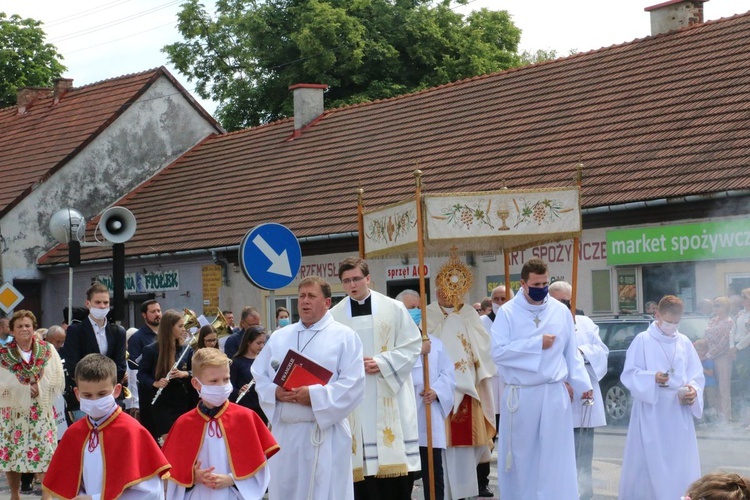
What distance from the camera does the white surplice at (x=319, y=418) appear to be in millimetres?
8109

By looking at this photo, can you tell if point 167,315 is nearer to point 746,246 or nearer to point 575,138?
point 746,246

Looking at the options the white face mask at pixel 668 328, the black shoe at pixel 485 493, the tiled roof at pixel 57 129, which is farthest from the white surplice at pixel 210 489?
the tiled roof at pixel 57 129

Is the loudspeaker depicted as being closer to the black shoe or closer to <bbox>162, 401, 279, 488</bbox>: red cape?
the black shoe

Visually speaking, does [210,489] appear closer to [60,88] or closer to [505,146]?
[505,146]

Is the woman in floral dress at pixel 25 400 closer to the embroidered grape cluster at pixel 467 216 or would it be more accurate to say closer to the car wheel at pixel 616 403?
the embroidered grape cluster at pixel 467 216

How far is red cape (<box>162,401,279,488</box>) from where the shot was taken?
684 centimetres

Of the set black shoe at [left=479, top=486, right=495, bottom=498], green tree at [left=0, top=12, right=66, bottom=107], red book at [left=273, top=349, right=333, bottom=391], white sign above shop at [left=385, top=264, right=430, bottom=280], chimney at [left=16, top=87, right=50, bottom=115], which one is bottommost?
black shoe at [left=479, top=486, right=495, bottom=498]

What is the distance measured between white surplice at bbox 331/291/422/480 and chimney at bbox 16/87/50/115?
32.6 metres

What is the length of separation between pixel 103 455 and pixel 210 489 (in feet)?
2.25

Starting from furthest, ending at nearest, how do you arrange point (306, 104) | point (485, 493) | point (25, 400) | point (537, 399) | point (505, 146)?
point (306, 104) < point (505, 146) < point (25, 400) < point (485, 493) < point (537, 399)

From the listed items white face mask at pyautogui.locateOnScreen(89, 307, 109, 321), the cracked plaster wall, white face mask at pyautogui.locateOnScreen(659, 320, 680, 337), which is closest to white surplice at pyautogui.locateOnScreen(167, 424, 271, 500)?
white face mask at pyautogui.locateOnScreen(659, 320, 680, 337)

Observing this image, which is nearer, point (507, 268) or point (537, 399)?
point (537, 399)

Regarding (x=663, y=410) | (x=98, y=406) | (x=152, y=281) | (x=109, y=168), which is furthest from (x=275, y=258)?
(x=109, y=168)

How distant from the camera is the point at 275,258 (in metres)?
11.9
